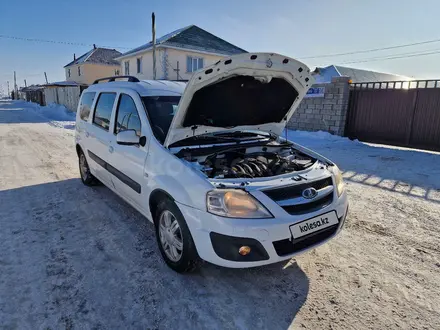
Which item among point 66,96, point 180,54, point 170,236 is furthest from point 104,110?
point 66,96

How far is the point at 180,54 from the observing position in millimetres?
22469

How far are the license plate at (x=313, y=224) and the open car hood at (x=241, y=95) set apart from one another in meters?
1.48

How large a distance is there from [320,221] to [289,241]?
386 mm

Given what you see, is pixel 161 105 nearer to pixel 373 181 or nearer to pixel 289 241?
pixel 289 241

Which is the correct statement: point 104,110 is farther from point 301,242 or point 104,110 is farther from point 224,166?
point 301,242

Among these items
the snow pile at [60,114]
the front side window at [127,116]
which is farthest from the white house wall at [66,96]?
the front side window at [127,116]

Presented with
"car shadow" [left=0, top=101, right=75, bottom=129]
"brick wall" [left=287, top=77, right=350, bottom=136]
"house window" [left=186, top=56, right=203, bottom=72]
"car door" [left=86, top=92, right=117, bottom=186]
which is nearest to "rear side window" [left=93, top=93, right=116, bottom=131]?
"car door" [left=86, top=92, right=117, bottom=186]

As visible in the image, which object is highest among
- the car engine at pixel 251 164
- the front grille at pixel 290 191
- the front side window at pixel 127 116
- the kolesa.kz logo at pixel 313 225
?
the front side window at pixel 127 116

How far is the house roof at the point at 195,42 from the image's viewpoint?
2210cm

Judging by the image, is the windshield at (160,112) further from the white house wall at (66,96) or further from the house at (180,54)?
the white house wall at (66,96)

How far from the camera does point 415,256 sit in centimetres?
317

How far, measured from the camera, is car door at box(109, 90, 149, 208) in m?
3.24

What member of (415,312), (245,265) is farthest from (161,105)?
(415,312)

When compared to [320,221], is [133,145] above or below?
above
